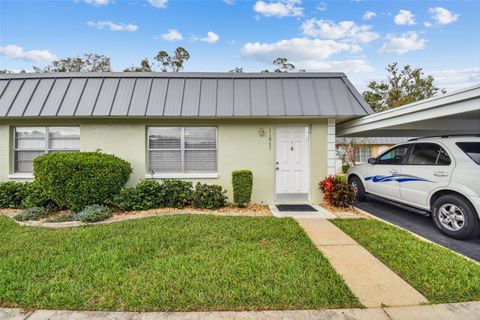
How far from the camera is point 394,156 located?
5934mm

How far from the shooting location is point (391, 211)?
6.25 meters

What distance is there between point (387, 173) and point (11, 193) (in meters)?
10.5

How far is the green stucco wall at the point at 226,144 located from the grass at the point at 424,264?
2.73m

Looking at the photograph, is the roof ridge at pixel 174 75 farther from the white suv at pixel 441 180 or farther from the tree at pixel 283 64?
the tree at pixel 283 64

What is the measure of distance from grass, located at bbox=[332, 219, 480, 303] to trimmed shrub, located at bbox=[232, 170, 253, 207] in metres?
2.68

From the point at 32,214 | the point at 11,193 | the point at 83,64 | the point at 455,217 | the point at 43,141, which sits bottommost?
the point at 32,214

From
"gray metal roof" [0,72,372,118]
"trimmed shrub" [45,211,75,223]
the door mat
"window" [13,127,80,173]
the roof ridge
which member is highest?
the roof ridge

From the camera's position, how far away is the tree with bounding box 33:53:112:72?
21.1 meters

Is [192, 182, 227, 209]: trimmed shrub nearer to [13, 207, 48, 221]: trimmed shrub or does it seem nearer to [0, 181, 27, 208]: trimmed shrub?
[13, 207, 48, 221]: trimmed shrub

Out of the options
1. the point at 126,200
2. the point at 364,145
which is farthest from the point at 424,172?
the point at 364,145

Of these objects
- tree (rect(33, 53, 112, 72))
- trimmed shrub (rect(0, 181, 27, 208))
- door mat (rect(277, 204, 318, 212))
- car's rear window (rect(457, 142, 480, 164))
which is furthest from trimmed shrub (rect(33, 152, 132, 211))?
tree (rect(33, 53, 112, 72))

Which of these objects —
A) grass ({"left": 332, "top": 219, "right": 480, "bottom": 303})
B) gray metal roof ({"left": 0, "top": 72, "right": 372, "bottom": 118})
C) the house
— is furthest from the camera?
the house

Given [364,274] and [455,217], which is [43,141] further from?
[455,217]

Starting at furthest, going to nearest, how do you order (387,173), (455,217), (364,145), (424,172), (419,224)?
(364,145)
(387,173)
(419,224)
(424,172)
(455,217)
